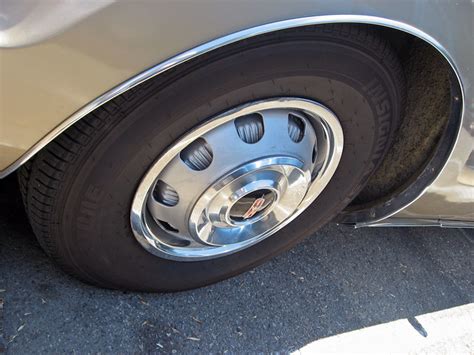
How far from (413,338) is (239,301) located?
0.69 metres

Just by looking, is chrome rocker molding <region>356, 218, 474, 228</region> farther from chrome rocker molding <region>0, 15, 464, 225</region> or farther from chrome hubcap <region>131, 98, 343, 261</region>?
chrome rocker molding <region>0, 15, 464, 225</region>

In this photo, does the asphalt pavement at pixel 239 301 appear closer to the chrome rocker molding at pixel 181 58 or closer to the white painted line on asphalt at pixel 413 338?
the white painted line on asphalt at pixel 413 338

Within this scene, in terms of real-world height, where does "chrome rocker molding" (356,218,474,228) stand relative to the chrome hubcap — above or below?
below

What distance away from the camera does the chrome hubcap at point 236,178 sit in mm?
1395

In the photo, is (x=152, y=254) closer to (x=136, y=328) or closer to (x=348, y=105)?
(x=136, y=328)

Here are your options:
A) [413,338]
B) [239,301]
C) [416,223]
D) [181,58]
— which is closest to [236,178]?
[181,58]

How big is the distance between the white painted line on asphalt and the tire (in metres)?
0.65

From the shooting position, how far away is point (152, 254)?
1.60m

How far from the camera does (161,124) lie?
1.25 m

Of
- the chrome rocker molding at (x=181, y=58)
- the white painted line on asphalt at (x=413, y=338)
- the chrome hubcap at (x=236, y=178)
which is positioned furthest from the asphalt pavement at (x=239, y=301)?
the chrome rocker molding at (x=181, y=58)

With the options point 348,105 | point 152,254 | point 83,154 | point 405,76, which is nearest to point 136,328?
point 152,254

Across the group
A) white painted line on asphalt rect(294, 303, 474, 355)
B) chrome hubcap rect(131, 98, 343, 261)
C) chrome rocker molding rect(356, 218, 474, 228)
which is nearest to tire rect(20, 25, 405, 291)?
chrome hubcap rect(131, 98, 343, 261)

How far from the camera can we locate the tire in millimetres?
1210

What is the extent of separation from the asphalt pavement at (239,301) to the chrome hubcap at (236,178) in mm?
224
